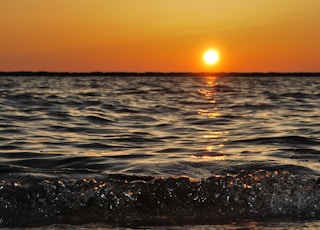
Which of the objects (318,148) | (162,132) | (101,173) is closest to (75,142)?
(162,132)

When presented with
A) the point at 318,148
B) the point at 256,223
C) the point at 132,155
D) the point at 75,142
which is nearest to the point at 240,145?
the point at 318,148

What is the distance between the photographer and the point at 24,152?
10.8 meters

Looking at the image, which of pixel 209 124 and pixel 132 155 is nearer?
pixel 132 155

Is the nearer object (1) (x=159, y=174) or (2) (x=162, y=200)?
(2) (x=162, y=200)

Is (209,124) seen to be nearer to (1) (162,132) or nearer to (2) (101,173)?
(1) (162,132)

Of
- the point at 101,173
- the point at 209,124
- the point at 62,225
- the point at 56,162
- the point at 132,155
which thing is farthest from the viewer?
the point at 209,124

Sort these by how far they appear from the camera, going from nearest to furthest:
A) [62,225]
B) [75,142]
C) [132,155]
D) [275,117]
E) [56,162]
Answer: [62,225] < [56,162] < [132,155] < [75,142] < [275,117]

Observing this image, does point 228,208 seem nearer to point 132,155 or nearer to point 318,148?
point 132,155

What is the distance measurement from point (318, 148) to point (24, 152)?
209 inches

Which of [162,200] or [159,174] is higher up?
[162,200]

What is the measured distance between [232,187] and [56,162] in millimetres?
3540

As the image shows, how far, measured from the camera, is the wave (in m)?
6.43

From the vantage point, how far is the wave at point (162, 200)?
6.43m

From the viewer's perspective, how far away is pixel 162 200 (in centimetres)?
689
